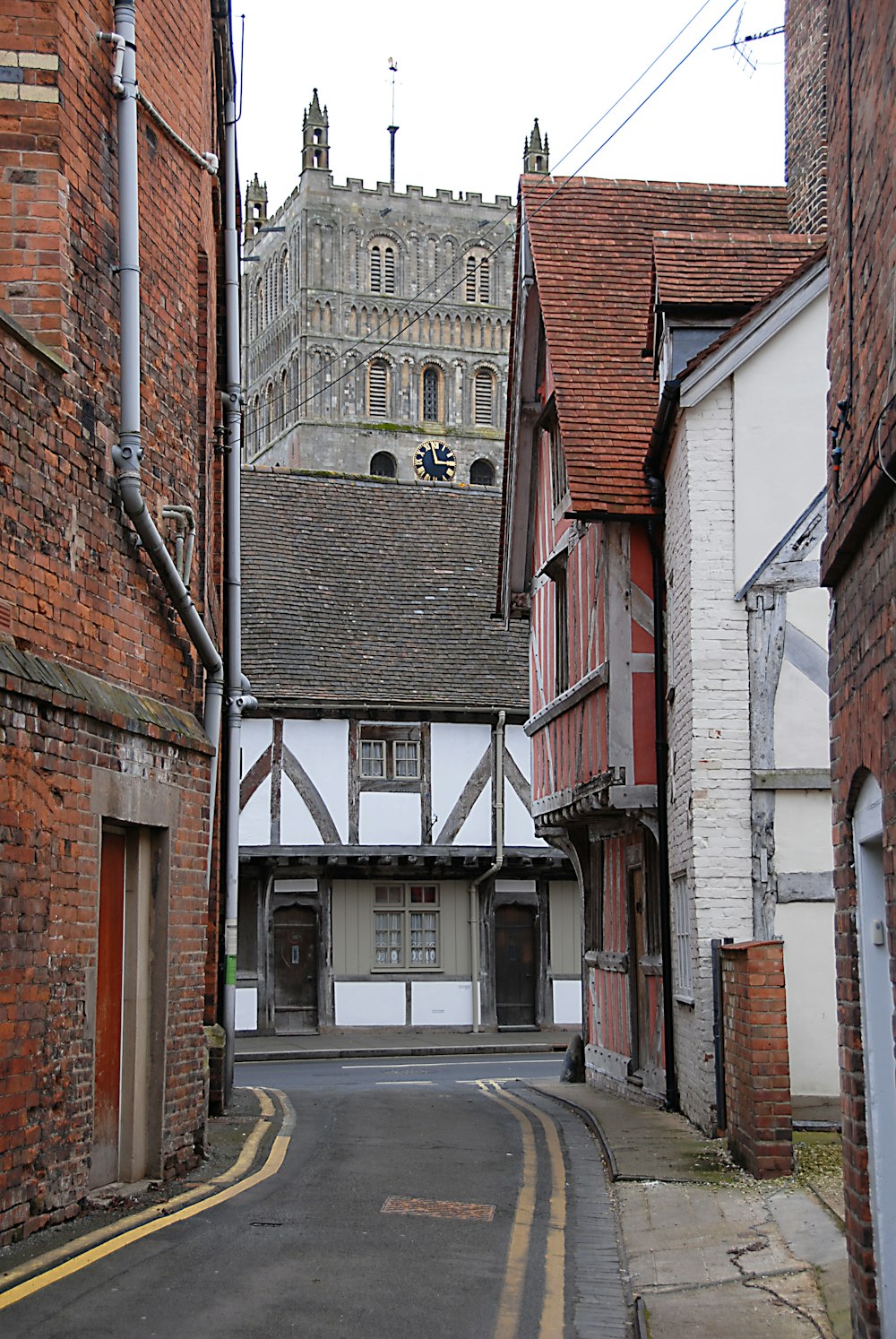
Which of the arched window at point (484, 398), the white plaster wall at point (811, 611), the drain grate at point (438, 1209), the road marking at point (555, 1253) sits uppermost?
the arched window at point (484, 398)

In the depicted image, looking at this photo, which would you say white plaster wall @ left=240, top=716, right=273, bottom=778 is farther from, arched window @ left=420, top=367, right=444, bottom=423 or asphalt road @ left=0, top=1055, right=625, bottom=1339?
arched window @ left=420, top=367, right=444, bottom=423

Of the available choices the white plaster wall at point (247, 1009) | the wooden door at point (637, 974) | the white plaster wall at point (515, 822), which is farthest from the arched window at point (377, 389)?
the wooden door at point (637, 974)

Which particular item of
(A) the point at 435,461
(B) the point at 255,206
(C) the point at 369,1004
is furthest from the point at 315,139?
(C) the point at 369,1004

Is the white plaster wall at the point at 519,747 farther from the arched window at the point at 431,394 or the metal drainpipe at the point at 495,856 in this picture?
the arched window at the point at 431,394

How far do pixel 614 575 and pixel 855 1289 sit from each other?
908 centimetres

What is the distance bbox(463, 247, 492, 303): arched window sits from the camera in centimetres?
7788

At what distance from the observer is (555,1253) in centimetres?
827

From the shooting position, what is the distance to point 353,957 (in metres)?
28.4

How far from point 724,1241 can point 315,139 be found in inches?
2917

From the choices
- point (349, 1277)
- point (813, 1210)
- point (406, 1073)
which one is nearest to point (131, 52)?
point (349, 1277)

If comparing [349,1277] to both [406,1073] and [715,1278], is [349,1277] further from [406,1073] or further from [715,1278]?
[406,1073]

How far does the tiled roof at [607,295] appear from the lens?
14.7m

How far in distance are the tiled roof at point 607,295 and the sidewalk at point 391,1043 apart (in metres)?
13.5

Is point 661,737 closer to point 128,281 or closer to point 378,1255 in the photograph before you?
point 128,281
